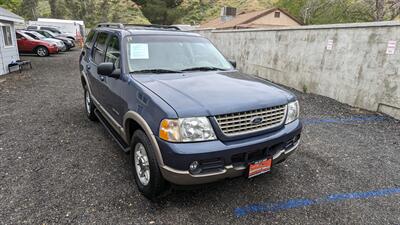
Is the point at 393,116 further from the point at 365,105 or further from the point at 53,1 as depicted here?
the point at 53,1

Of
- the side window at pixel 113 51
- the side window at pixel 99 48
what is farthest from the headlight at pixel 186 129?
the side window at pixel 99 48

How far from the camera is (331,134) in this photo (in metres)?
4.92

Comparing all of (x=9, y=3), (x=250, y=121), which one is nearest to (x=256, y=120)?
(x=250, y=121)

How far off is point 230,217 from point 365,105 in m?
5.47

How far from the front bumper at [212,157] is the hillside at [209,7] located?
48334 millimetres

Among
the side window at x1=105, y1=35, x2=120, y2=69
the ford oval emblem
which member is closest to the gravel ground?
the ford oval emblem

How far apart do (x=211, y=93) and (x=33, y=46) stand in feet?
60.4

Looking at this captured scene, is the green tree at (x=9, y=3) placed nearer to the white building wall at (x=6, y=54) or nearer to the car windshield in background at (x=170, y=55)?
the white building wall at (x=6, y=54)

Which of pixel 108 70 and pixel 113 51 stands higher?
pixel 113 51

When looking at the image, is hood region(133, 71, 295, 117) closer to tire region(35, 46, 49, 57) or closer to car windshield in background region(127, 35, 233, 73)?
car windshield in background region(127, 35, 233, 73)

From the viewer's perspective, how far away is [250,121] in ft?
8.21

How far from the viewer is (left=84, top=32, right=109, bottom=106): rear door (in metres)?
4.03

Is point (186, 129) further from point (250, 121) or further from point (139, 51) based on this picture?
point (139, 51)

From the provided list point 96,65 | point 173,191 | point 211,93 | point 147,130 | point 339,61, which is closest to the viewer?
point 147,130
